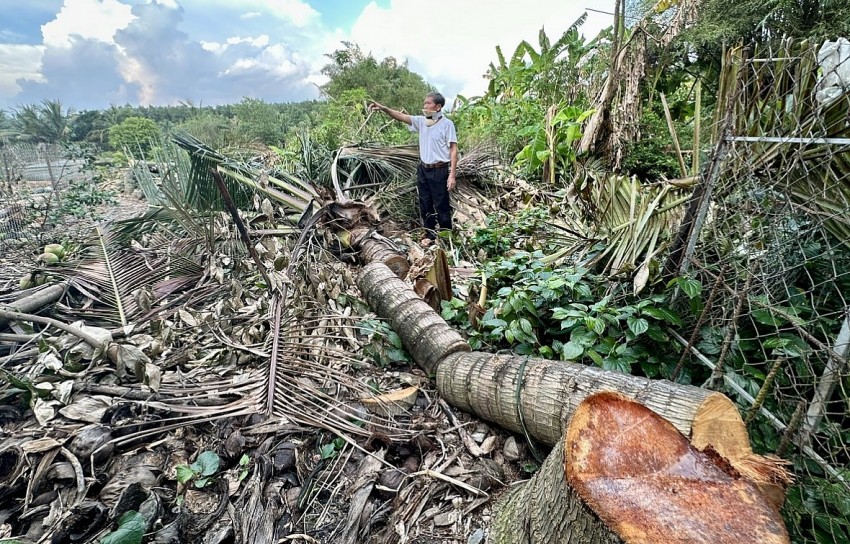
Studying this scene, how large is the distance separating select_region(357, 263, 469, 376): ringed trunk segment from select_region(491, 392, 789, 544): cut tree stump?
1229 mm

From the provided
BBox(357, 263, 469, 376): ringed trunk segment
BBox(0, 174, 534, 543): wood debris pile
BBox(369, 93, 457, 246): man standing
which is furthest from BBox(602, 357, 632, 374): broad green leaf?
BBox(369, 93, 457, 246): man standing

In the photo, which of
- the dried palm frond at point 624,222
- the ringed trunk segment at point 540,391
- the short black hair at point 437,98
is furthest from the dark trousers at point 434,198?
the ringed trunk segment at point 540,391

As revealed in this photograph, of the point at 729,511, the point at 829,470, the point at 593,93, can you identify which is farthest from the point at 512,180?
the point at 729,511

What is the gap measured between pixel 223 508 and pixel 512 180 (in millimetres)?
5217

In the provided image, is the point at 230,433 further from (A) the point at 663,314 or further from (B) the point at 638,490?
(A) the point at 663,314

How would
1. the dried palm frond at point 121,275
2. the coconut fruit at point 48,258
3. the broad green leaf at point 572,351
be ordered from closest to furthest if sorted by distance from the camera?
the broad green leaf at point 572,351
the dried palm frond at point 121,275
the coconut fruit at point 48,258

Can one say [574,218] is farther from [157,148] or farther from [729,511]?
[157,148]

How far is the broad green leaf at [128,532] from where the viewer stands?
4.12ft

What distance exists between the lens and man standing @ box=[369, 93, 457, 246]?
4.22m

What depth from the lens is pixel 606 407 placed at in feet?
3.40

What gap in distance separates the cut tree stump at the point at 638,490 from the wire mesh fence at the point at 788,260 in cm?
46

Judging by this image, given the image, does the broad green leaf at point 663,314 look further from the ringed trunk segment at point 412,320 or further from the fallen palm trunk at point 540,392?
the ringed trunk segment at point 412,320

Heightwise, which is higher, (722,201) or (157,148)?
(157,148)

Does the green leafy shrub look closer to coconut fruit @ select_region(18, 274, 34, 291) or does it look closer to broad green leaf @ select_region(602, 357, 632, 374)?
broad green leaf @ select_region(602, 357, 632, 374)
